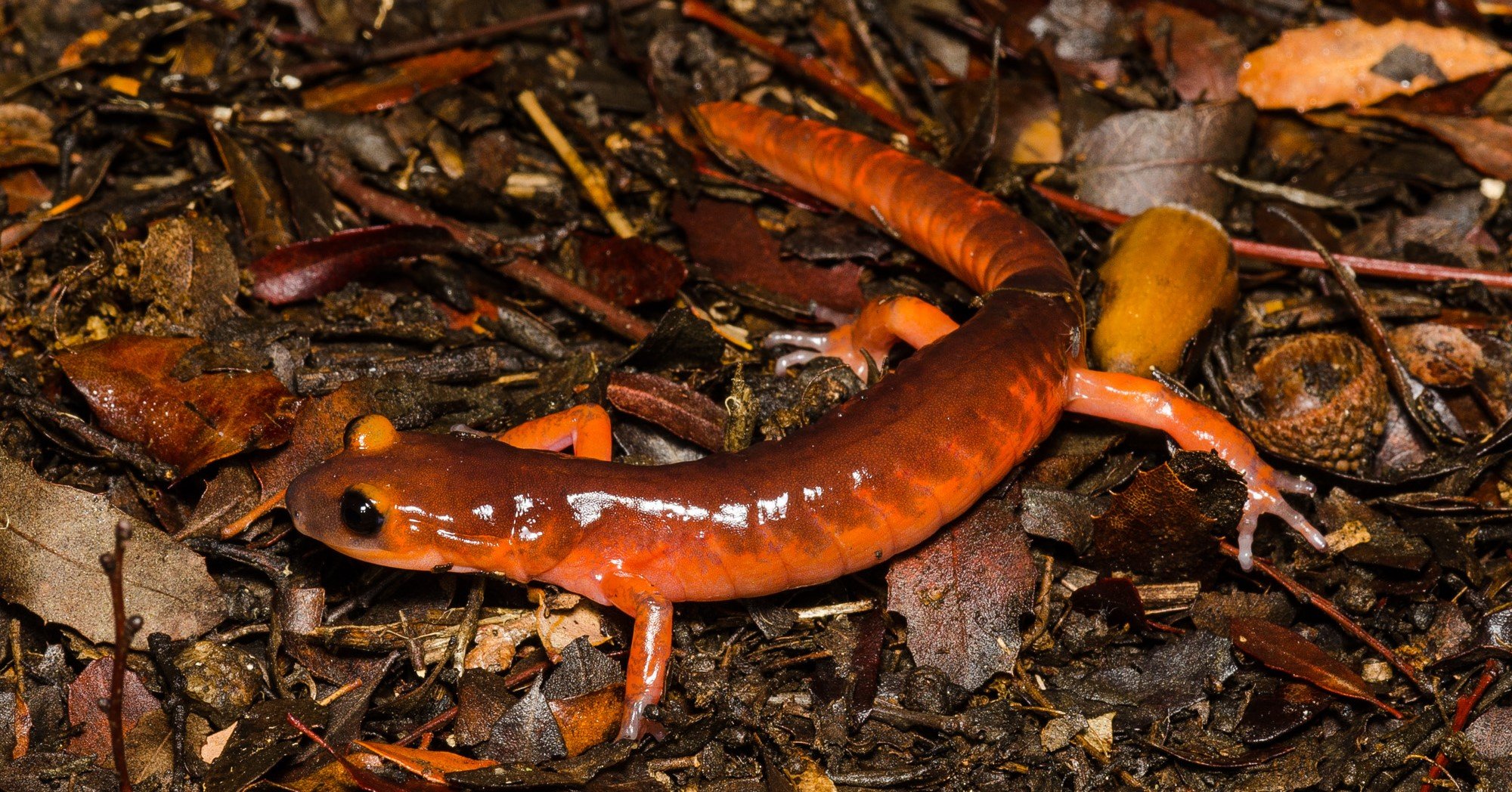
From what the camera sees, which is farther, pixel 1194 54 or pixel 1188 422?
pixel 1194 54

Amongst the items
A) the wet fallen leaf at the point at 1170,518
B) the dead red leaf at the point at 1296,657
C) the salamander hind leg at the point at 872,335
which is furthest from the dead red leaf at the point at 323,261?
the dead red leaf at the point at 1296,657

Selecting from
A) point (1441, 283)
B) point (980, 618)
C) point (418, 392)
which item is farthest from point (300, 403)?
point (1441, 283)

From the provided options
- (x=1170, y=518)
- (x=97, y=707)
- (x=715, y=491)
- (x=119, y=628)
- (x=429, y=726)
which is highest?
(x=119, y=628)

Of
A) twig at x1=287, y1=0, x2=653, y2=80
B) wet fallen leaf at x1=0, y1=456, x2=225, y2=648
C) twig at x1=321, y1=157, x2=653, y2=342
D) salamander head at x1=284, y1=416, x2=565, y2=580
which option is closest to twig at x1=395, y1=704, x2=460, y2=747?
salamander head at x1=284, y1=416, x2=565, y2=580

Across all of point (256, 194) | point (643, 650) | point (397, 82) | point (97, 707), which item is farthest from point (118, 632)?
point (397, 82)

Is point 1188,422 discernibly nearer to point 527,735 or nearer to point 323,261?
point 527,735

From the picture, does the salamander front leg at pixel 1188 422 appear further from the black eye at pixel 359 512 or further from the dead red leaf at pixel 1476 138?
the black eye at pixel 359 512
